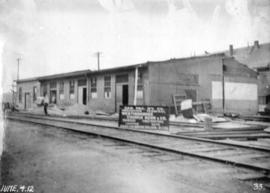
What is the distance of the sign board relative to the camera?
1084cm

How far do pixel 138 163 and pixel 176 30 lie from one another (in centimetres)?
511

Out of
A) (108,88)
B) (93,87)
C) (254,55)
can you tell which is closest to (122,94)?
(108,88)

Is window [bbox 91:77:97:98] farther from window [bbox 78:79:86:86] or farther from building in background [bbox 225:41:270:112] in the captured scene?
building in background [bbox 225:41:270:112]

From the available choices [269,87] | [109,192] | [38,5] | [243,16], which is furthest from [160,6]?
[269,87]

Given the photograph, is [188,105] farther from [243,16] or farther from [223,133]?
[243,16]

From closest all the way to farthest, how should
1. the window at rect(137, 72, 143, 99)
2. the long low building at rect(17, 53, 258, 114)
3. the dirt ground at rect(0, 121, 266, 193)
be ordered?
the dirt ground at rect(0, 121, 266, 193) < the long low building at rect(17, 53, 258, 114) < the window at rect(137, 72, 143, 99)

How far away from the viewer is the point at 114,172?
4.40m

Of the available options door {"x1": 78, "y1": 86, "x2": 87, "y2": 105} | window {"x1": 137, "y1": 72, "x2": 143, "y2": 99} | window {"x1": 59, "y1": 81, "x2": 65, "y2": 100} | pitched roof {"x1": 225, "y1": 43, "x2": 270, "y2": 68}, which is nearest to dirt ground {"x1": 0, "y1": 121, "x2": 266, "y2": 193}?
window {"x1": 137, "y1": 72, "x2": 143, "y2": 99}

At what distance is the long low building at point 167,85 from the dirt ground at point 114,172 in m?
11.0

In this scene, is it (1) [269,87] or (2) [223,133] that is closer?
(2) [223,133]

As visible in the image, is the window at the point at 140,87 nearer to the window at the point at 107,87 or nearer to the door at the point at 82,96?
the window at the point at 107,87

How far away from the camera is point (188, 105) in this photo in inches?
654

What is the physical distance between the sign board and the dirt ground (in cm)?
446

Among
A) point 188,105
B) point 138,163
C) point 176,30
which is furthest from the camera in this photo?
point 188,105
